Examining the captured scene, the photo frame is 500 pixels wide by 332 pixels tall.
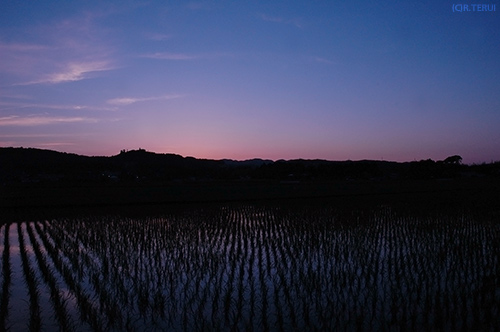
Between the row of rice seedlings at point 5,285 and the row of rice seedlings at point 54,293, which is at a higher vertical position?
the row of rice seedlings at point 54,293

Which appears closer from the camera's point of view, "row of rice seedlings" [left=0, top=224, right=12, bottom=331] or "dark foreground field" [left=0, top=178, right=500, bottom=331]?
Result: "dark foreground field" [left=0, top=178, right=500, bottom=331]

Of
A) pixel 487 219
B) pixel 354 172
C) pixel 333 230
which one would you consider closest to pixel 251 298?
pixel 333 230

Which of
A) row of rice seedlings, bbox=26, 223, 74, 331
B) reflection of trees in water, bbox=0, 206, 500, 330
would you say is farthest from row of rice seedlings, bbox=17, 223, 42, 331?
row of rice seedlings, bbox=26, 223, 74, 331

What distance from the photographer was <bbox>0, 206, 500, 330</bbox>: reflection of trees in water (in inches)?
189

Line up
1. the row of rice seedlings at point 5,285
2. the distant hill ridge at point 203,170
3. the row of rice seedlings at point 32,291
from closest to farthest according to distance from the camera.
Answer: the row of rice seedlings at point 32,291 < the row of rice seedlings at point 5,285 < the distant hill ridge at point 203,170

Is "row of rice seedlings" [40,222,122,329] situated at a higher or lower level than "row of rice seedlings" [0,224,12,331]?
higher

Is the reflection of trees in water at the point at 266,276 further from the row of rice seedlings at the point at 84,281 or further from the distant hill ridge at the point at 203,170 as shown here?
the distant hill ridge at the point at 203,170

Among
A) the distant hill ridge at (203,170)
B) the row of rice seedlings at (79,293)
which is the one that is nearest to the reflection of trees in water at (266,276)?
the row of rice seedlings at (79,293)

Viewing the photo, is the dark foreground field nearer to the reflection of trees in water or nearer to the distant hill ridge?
the reflection of trees in water

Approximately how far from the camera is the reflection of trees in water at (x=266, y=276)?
4812 mm

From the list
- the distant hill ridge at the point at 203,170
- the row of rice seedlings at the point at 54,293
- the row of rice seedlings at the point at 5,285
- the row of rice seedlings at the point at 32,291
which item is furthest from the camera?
the distant hill ridge at the point at 203,170

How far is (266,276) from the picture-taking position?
22.2 feet

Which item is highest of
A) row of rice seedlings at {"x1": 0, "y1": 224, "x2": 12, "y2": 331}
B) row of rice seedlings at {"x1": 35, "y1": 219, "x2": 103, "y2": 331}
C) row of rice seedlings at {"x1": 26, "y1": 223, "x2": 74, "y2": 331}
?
row of rice seedlings at {"x1": 35, "y1": 219, "x2": 103, "y2": 331}

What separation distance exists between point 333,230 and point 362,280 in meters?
5.29
